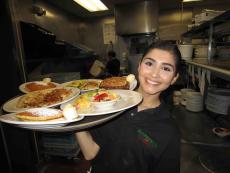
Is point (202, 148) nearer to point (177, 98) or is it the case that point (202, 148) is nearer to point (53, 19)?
point (177, 98)

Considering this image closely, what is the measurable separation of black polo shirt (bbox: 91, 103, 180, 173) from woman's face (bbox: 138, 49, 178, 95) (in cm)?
17

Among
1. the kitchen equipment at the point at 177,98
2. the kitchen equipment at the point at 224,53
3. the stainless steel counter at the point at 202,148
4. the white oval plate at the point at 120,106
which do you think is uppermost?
the kitchen equipment at the point at 224,53

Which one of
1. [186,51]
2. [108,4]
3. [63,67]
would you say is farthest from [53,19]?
[186,51]

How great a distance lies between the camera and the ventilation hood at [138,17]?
4.12m

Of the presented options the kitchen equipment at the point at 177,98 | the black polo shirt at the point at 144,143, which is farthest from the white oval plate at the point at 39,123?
the kitchen equipment at the point at 177,98

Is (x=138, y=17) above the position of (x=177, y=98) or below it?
above

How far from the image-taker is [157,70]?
103cm

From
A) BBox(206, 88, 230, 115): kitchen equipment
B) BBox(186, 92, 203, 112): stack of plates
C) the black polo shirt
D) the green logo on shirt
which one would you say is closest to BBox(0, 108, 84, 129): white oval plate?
the black polo shirt

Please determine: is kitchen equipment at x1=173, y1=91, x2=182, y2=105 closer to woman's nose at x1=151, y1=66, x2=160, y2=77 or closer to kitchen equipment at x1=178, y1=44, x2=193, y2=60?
kitchen equipment at x1=178, y1=44, x2=193, y2=60

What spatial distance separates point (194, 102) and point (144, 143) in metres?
1.80

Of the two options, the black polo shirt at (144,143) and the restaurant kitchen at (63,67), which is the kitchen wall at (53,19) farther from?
the black polo shirt at (144,143)

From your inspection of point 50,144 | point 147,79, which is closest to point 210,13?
point 147,79

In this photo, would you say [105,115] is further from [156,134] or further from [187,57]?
[187,57]

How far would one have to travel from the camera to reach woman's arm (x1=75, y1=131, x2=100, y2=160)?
3.66 feet
